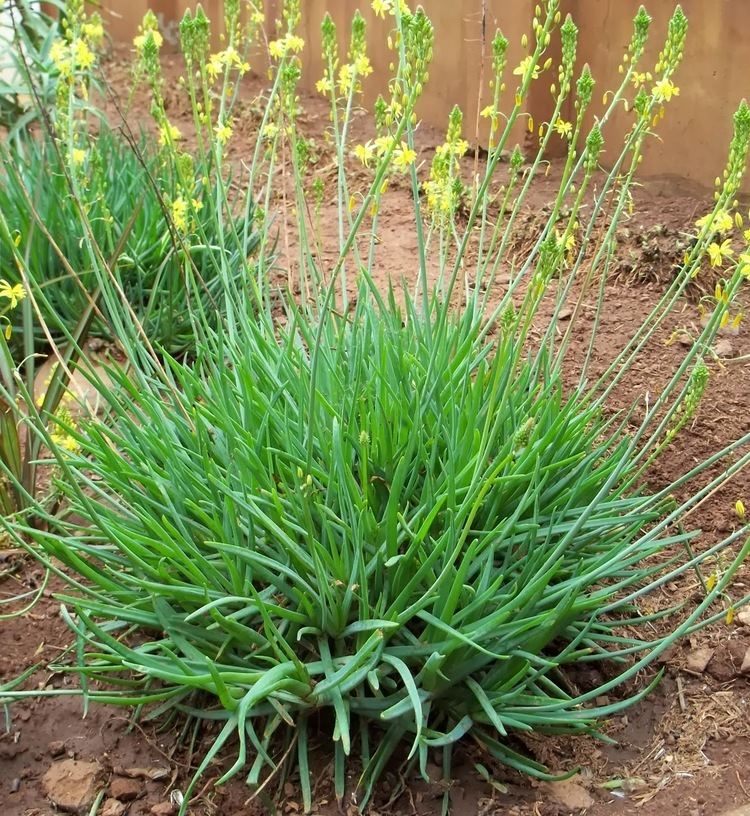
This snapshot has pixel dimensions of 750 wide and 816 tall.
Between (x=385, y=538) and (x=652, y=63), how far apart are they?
2.80 meters

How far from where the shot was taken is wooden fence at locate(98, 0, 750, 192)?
359 centimetres

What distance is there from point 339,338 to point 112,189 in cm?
176

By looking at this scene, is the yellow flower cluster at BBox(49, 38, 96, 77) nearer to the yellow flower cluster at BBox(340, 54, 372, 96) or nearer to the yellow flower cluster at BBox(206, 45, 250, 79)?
the yellow flower cluster at BBox(206, 45, 250, 79)

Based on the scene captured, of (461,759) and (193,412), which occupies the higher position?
(193,412)

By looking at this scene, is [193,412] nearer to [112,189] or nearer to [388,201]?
[112,189]

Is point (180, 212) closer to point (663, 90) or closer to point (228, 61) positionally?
point (228, 61)

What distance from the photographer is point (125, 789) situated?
6.11ft

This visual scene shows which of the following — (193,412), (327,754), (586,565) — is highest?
(193,412)

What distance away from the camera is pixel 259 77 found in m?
6.39

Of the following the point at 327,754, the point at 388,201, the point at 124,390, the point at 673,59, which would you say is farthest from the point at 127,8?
the point at 327,754

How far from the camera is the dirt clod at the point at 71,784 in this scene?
6.13ft

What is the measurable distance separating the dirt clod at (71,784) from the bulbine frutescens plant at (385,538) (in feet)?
0.54

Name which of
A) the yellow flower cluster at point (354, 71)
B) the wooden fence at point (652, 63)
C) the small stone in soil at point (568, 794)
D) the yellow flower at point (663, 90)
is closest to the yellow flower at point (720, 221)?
the yellow flower at point (663, 90)

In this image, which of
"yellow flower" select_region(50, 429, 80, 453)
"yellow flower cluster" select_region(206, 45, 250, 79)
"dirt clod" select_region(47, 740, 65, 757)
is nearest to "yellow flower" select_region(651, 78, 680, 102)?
"yellow flower cluster" select_region(206, 45, 250, 79)
